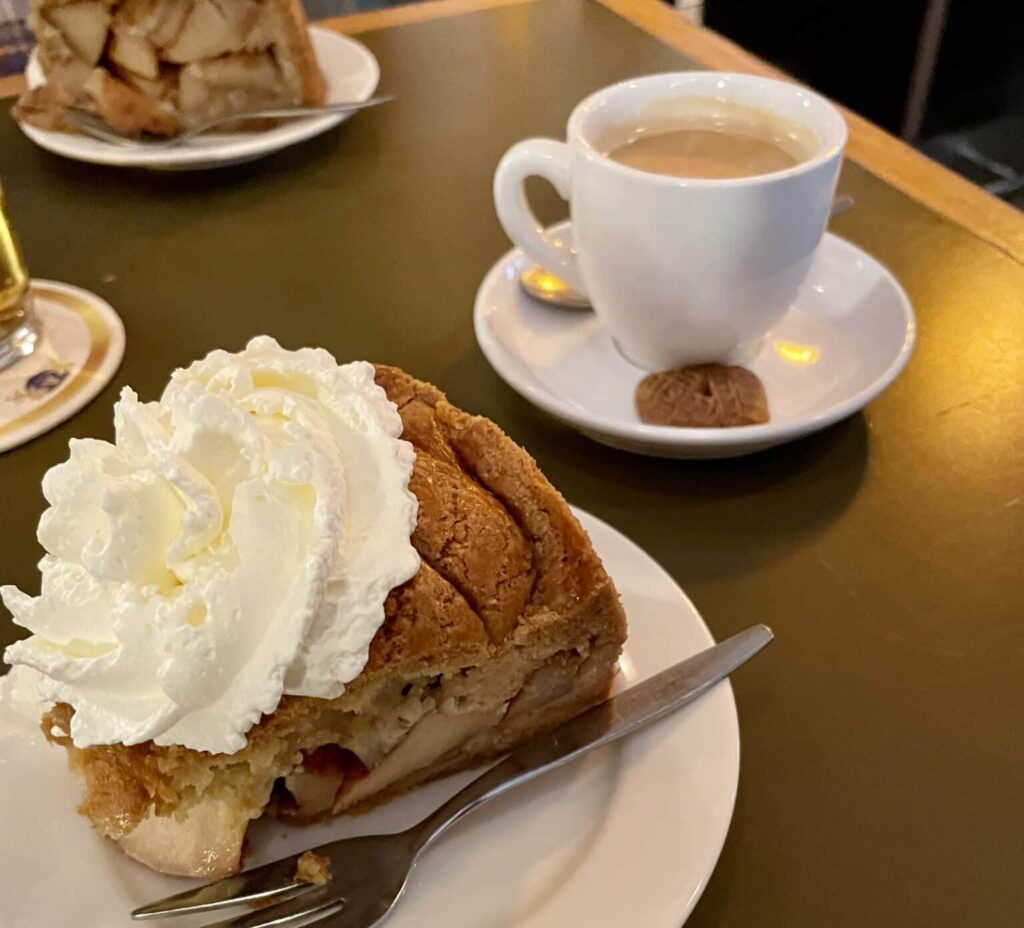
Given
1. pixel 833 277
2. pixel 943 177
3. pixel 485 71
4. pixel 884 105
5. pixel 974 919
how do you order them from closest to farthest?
pixel 974 919
pixel 833 277
pixel 943 177
pixel 485 71
pixel 884 105

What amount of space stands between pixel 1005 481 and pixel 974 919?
0.44 m

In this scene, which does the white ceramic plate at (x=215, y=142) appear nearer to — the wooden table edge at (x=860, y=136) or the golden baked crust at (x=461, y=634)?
the wooden table edge at (x=860, y=136)

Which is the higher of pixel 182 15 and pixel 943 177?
pixel 182 15

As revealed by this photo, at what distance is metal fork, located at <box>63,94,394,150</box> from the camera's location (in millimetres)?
1482

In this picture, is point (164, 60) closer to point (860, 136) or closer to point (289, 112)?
point (289, 112)

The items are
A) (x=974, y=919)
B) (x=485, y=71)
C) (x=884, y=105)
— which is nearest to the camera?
(x=974, y=919)

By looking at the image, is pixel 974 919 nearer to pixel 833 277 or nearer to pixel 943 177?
pixel 833 277

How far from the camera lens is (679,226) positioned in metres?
0.92

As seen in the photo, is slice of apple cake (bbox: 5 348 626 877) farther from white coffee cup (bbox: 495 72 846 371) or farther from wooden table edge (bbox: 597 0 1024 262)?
wooden table edge (bbox: 597 0 1024 262)

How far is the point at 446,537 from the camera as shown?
26.8 inches

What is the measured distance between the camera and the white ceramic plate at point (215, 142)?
4.74 feet

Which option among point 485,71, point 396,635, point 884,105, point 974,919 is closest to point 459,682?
point 396,635

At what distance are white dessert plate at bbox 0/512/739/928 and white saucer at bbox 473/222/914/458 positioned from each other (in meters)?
0.25

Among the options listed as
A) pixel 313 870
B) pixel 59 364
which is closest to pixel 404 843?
pixel 313 870
